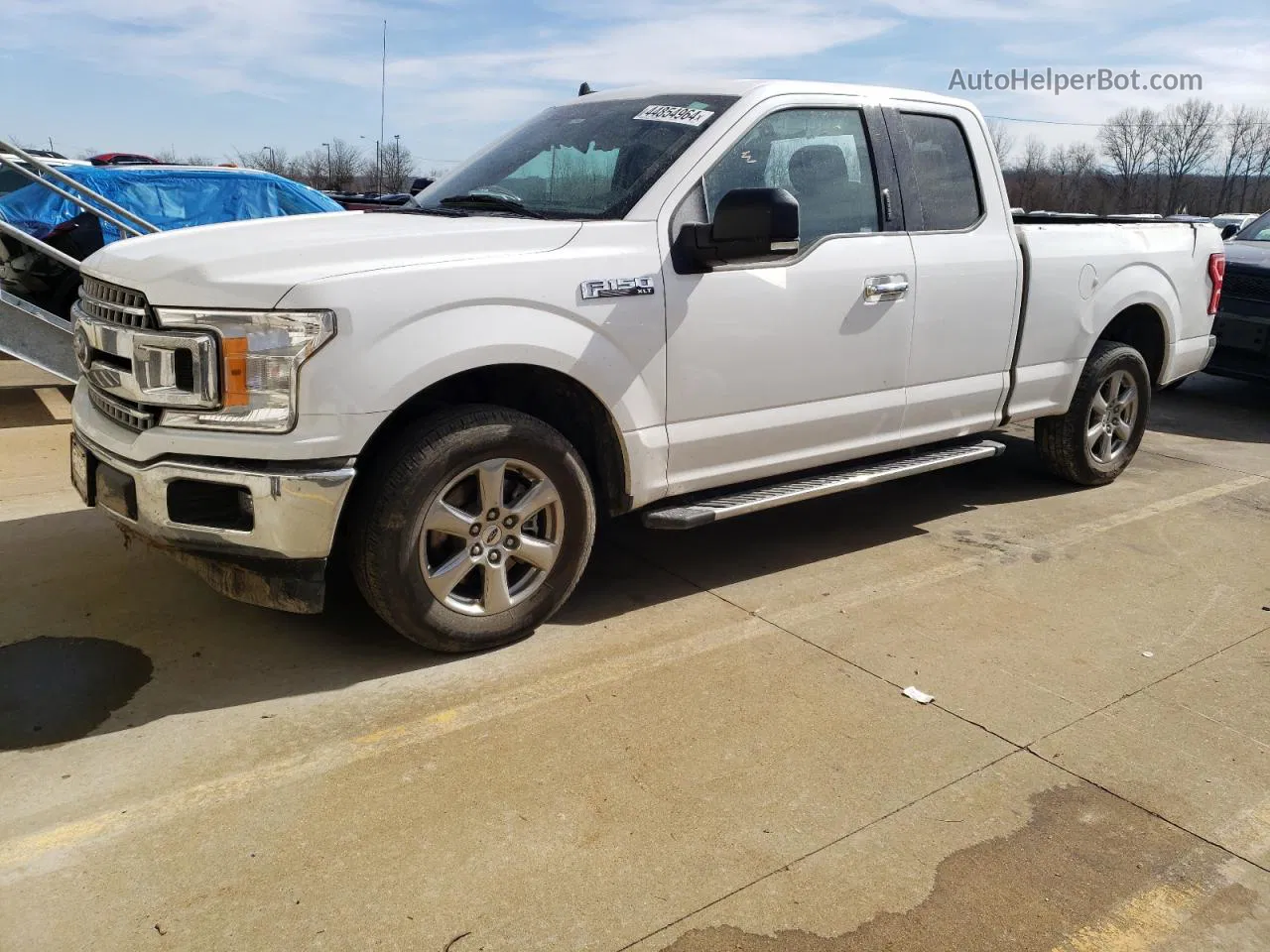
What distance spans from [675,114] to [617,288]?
97 cm

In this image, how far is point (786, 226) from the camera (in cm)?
378

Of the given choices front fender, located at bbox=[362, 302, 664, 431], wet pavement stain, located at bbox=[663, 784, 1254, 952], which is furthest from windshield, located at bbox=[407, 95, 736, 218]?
wet pavement stain, located at bbox=[663, 784, 1254, 952]

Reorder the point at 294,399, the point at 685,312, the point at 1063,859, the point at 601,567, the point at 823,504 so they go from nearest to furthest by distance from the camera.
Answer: the point at 1063,859 → the point at 294,399 → the point at 685,312 → the point at 601,567 → the point at 823,504

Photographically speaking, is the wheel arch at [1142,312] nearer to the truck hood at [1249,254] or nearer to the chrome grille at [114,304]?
the truck hood at [1249,254]

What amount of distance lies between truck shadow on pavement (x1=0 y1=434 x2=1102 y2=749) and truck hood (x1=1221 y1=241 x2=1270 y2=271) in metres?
4.91

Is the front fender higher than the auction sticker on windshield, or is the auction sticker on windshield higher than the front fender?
the auction sticker on windshield

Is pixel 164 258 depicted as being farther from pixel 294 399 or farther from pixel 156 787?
pixel 156 787

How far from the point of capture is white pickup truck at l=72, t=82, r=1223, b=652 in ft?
10.6

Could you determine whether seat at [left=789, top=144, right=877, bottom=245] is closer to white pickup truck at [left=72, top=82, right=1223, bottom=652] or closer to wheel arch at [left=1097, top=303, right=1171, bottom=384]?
white pickup truck at [left=72, top=82, right=1223, bottom=652]

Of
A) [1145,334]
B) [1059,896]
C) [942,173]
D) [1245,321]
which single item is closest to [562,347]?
[1059,896]

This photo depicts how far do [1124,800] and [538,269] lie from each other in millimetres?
2421

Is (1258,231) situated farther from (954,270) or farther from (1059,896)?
(1059,896)

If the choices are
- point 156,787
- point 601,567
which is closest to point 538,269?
point 601,567

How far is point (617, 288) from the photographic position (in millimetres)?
3754
